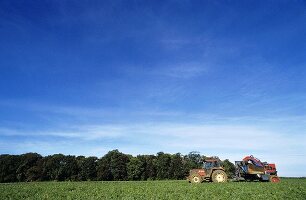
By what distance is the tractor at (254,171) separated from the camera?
3569 cm

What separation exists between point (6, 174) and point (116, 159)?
27380mm

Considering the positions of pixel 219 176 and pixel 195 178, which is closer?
pixel 219 176

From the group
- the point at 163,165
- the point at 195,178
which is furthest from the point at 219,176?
the point at 163,165

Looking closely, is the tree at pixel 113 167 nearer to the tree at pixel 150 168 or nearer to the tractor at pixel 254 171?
the tree at pixel 150 168

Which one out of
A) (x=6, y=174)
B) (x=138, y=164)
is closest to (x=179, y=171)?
(x=138, y=164)

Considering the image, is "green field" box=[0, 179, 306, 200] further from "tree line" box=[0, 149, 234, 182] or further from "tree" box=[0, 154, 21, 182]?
"tree" box=[0, 154, 21, 182]

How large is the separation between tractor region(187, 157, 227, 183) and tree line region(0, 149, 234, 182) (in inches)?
1654

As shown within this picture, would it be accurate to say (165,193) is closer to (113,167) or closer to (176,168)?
(113,167)

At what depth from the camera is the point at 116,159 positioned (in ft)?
277

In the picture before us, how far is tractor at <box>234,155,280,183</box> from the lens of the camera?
35.7m

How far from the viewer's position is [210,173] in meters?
34.2

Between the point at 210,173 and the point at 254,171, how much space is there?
5816mm

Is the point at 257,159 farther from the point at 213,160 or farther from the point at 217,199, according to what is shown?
the point at 217,199

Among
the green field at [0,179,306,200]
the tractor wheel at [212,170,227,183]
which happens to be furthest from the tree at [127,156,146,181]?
the green field at [0,179,306,200]
